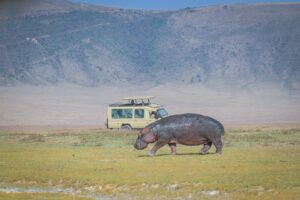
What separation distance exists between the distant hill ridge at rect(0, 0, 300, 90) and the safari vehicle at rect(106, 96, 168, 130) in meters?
64.7

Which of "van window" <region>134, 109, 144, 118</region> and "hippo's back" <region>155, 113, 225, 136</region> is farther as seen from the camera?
"van window" <region>134, 109, 144, 118</region>

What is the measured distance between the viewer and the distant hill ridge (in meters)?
118

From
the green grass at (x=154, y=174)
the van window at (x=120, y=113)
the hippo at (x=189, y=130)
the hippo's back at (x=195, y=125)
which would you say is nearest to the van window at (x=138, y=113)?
the van window at (x=120, y=113)

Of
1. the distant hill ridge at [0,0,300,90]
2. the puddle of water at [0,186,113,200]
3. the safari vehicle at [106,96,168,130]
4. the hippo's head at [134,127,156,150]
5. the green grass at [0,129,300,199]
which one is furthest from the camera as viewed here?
the distant hill ridge at [0,0,300,90]

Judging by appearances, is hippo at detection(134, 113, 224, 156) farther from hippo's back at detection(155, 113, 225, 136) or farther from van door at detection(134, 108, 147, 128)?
van door at detection(134, 108, 147, 128)

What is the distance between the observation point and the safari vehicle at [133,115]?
46.5m

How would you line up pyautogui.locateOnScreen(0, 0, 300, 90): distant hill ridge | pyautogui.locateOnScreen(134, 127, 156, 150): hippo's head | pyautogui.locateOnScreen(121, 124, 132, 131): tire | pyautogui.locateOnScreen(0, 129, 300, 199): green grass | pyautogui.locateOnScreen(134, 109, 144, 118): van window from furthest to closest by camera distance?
pyautogui.locateOnScreen(0, 0, 300, 90): distant hill ridge
pyautogui.locateOnScreen(121, 124, 132, 131): tire
pyautogui.locateOnScreen(134, 109, 144, 118): van window
pyautogui.locateOnScreen(134, 127, 156, 150): hippo's head
pyautogui.locateOnScreen(0, 129, 300, 199): green grass

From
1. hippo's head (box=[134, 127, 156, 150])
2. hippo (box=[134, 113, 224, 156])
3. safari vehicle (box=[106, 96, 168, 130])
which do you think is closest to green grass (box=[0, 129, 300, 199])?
hippo's head (box=[134, 127, 156, 150])

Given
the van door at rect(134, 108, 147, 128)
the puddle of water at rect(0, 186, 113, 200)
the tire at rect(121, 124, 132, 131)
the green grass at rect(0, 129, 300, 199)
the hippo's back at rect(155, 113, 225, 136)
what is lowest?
the puddle of water at rect(0, 186, 113, 200)

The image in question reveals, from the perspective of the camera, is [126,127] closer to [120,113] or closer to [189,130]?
[120,113]

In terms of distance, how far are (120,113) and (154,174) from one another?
26.9 metres

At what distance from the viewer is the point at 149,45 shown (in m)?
139

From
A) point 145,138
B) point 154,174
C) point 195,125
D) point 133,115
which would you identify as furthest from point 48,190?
point 133,115

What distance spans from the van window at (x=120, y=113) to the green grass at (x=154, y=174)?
15.7 meters
